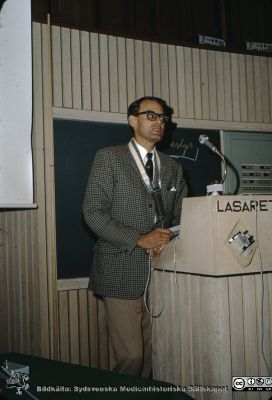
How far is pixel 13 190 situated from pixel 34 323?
3.29ft

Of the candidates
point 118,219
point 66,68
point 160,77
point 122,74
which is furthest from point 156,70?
point 118,219

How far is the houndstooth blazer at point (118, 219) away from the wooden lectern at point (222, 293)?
40cm

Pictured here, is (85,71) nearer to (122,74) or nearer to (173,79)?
(122,74)

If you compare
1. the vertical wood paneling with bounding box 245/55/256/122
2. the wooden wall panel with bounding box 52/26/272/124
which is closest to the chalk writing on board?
the wooden wall panel with bounding box 52/26/272/124

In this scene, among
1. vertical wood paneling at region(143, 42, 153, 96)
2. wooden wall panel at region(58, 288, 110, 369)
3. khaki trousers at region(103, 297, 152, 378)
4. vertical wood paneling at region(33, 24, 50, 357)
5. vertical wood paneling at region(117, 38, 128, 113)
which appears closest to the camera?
khaki trousers at region(103, 297, 152, 378)

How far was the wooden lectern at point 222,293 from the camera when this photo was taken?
1.84 m

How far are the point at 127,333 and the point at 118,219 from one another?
0.65 meters

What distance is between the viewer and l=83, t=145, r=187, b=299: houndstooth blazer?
95.9 inches

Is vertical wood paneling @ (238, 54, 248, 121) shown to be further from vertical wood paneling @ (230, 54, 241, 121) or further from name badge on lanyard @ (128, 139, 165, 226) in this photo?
name badge on lanyard @ (128, 139, 165, 226)

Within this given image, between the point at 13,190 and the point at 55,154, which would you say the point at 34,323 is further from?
the point at 55,154

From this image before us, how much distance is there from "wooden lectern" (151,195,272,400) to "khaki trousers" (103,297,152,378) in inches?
13.7

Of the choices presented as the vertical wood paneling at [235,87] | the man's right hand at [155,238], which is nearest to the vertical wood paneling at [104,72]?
the vertical wood paneling at [235,87]

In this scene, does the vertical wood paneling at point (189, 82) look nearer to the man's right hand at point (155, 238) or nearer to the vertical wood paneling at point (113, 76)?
the vertical wood paneling at point (113, 76)

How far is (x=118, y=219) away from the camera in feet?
8.41
